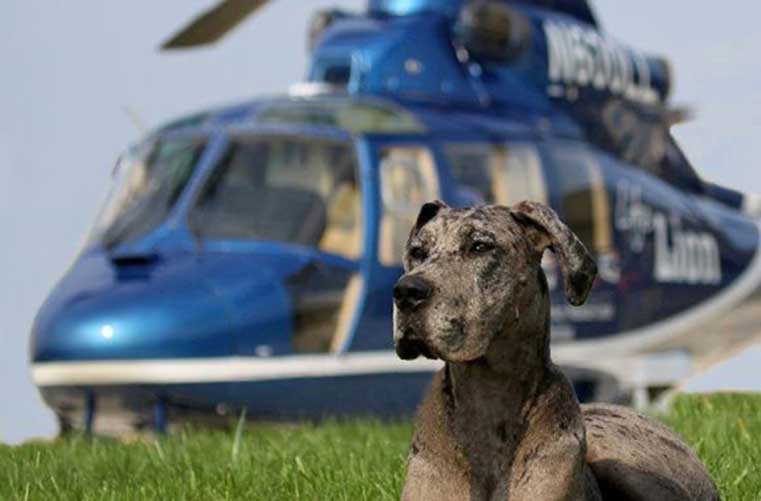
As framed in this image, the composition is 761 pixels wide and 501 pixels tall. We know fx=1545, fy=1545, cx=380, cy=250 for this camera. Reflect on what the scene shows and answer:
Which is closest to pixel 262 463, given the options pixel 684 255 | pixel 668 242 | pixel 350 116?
pixel 350 116

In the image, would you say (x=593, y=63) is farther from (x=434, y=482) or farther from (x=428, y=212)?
(x=434, y=482)

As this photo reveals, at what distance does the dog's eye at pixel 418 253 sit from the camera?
9.14 ft

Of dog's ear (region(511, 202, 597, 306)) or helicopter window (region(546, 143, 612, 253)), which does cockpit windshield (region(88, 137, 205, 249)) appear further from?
dog's ear (region(511, 202, 597, 306))

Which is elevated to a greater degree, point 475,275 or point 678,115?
point 475,275

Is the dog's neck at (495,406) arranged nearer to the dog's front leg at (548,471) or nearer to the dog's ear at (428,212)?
the dog's front leg at (548,471)

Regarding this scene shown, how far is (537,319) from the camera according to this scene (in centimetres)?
277

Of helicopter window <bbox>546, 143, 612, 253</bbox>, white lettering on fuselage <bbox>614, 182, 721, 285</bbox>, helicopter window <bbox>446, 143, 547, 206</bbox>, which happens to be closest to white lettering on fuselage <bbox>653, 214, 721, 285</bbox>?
white lettering on fuselage <bbox>614, 182, 721, 285</bbox>

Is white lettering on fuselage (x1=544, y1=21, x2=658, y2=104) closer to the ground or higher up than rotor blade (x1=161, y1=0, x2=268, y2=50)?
closer to the ground

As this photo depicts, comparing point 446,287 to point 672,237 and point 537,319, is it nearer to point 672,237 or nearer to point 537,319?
point 537,319

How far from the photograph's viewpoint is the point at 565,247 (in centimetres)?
277

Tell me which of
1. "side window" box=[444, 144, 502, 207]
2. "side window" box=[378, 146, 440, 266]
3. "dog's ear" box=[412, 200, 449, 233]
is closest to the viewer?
"dog's ear" box=[412, 200, 449, 233]

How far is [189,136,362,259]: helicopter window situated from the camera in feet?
30.5

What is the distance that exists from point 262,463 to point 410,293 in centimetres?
336

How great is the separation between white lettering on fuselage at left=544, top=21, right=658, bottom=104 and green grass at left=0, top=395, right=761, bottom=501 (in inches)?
166
